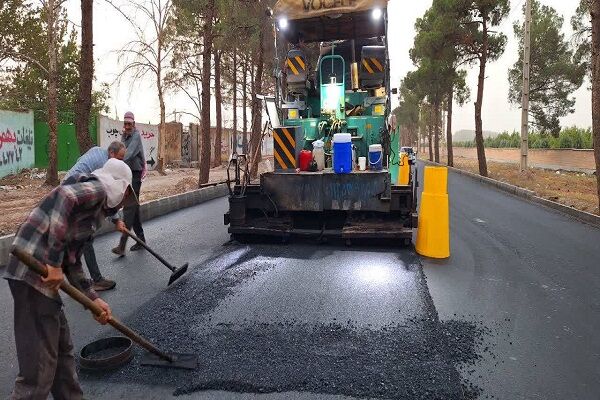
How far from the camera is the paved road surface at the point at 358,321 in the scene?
2666 millimetres

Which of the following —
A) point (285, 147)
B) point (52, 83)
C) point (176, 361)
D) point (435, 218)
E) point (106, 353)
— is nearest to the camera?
point (176, 361)

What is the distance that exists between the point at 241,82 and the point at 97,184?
25.3 meters

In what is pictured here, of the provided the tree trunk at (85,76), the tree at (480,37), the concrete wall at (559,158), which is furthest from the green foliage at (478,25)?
the tree trunk at (85,76)

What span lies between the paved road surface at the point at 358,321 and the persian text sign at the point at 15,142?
9.97 meters

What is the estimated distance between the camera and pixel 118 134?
1861 centimetres

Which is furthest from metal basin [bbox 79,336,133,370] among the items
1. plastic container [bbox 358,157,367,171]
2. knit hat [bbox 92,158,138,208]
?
plastic container [bbox 358,157,367,171]

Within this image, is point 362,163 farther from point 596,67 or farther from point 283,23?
point 596,67

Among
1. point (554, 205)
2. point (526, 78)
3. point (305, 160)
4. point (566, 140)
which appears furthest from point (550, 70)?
point (305, 160)

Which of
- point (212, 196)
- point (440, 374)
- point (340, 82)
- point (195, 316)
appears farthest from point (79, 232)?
point (212, 196)

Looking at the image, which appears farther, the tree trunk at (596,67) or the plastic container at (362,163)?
the tree trunk at (596,67)

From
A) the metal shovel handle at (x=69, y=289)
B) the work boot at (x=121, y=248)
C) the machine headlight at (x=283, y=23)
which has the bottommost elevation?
the work boot at (x=121, y=248)

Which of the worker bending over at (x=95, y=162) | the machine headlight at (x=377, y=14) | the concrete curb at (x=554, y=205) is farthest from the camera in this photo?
the concrete curb at (x=554, y=205)

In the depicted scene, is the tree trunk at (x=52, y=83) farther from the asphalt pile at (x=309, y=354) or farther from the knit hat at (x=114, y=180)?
the knit hat at (x=114, y=180)

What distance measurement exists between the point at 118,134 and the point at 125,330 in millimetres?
17904
